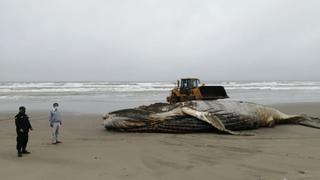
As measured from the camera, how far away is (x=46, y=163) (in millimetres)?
8719

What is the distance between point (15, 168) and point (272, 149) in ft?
19.4

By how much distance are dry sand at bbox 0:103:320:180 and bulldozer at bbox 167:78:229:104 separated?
18.5 feet

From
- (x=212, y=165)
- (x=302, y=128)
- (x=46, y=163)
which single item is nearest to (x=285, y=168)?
(x=212, y=165)

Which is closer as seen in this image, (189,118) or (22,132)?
(22,132)

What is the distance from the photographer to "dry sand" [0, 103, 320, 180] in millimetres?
7645

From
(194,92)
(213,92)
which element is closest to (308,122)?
(213,92)

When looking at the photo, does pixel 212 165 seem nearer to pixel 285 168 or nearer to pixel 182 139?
A: pixel 285 168

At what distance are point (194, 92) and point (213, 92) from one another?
2.92 feet

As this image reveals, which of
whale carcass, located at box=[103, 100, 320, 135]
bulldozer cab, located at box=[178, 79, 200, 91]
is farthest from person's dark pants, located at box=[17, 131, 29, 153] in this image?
bulldozer cab, located at box=[178, 79, 200, 91]

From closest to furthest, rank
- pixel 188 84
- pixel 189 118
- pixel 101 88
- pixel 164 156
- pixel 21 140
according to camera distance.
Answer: pixel 164 156 < pixel 21 140 < pixel 189 118 < pixel 188 84 < pixel 101 88

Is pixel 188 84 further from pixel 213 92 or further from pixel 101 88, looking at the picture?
pixel 101 88

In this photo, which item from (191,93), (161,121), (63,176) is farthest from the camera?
(191,93)

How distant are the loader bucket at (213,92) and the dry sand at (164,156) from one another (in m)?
5.60

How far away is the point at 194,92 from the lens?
19.7 metres
